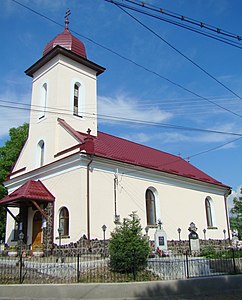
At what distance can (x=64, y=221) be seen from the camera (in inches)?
771

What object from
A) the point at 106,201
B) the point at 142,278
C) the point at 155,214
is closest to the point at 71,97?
the point at 106,201

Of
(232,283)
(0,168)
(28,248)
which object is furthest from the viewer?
(0,168)

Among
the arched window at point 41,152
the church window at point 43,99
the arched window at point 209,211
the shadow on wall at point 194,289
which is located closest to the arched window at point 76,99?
the church window at point 43,99

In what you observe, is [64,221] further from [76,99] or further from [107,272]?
[76,99]

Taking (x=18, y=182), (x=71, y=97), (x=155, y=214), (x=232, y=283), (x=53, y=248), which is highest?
(x=71, y=97)

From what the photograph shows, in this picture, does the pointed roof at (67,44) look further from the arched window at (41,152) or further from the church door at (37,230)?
the church door at (37,230)

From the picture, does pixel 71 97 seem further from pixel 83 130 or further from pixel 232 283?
pixel 232 283

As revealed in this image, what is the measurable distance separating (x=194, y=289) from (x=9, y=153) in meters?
24.9

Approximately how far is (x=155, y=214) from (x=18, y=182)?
10187 mm

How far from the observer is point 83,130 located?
Result: 23.5 meters

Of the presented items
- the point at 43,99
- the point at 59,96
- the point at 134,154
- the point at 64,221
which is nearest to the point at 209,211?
the point at 134,154

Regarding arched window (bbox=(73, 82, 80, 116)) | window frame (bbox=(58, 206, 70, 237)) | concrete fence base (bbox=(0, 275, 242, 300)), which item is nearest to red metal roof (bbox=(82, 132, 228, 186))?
arched window (bbox=(73, 82, 80, 116))

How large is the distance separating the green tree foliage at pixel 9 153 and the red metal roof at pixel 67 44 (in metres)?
Result: 10.8

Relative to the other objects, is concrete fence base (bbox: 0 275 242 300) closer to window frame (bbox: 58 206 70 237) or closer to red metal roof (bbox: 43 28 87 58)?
window frame (bbox: 58 206 70 237)
